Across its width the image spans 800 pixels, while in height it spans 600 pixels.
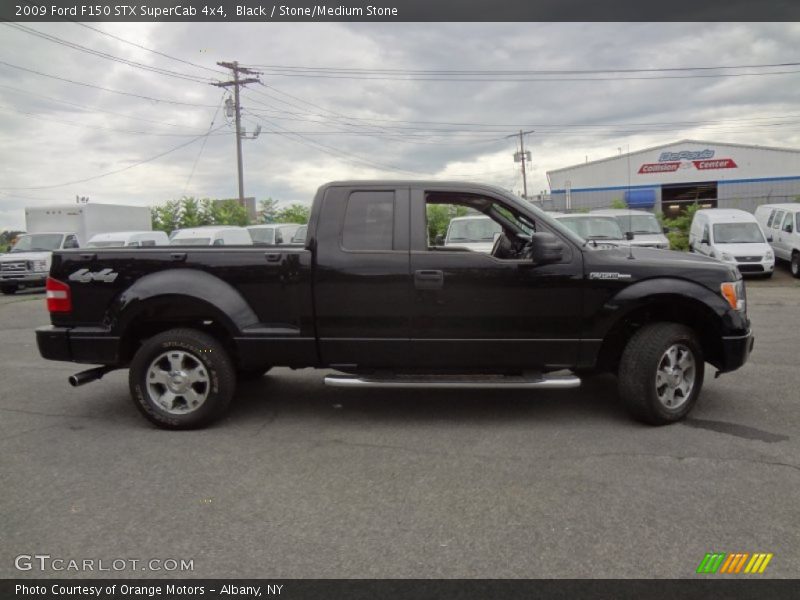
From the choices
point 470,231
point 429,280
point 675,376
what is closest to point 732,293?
point 675,376

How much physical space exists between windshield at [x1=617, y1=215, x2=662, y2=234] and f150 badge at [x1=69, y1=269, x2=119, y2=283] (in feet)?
45.6

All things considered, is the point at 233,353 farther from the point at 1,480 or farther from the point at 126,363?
the point at 1,480

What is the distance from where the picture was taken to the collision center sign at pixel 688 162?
142 ft

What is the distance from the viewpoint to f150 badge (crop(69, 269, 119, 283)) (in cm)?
486

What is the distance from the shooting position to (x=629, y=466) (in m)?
4.00

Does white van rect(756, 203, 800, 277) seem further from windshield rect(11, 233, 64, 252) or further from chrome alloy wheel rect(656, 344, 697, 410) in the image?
windshield rect(11, 233, 64, 252)

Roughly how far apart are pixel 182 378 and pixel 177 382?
51mm

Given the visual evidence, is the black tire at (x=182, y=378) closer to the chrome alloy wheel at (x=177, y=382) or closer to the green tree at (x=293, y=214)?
the chrome alloy wheel at (x=177, y=382)

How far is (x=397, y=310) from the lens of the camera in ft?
15.6

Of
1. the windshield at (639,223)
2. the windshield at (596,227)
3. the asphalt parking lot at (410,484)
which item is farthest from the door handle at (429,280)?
the windshield at (639,223)

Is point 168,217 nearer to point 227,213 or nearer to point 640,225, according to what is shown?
point 227,213

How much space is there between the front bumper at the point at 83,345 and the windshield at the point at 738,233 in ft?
54.1

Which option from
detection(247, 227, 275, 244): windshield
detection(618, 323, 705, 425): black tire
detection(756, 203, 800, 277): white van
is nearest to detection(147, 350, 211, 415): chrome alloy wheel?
detection(618, 323, 705, 425): black tire
